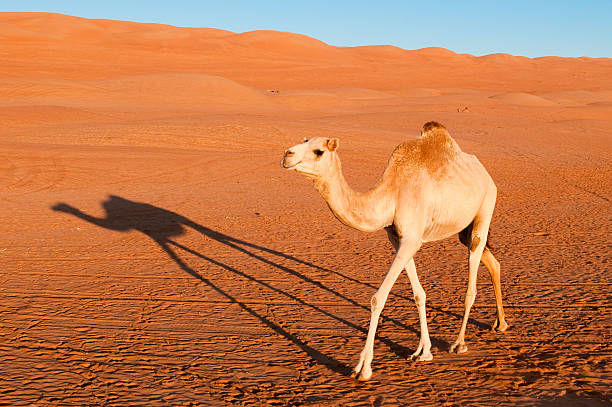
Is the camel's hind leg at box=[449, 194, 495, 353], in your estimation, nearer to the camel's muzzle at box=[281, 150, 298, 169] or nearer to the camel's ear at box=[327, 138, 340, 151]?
the camel's ear at box=[327, 138, 340, 151]

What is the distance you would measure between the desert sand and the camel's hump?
1992mm

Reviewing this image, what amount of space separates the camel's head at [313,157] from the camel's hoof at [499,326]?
121 inches

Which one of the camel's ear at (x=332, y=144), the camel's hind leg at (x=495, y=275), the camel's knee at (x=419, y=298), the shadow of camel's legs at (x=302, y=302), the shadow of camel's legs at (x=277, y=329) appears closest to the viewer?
the camel's ear at (x=332, y=144)

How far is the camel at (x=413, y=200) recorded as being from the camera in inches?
203

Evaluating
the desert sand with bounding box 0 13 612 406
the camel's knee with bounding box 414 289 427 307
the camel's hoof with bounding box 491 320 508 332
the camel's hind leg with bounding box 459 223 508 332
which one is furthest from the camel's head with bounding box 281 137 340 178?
the camel's hoof with bounding box 491 320 508 332

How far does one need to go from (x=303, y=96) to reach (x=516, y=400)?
144 ft

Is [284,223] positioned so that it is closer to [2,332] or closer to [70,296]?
[70,296]

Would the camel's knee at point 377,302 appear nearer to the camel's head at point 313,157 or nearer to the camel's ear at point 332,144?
the camel's head at point 313,157

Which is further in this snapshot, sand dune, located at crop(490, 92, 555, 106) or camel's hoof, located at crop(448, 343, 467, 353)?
sand dune, located at crop(490, 92, 555, 106)

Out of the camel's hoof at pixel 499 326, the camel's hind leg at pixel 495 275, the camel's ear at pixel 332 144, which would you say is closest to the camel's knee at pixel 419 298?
the camel's hind leg at pixel 495 275

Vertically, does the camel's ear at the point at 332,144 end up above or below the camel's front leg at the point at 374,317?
above

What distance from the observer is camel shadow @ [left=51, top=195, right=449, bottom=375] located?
6.40m

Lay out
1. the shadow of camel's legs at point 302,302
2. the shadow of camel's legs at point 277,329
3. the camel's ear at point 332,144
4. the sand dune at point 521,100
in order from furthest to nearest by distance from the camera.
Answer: the sand dune at point 521,100, the shadow of camel's legs at point 302,302, the shadow of camel's legs at point 277,329, the camel's ear at point 332,144

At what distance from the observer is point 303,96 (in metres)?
47.8
